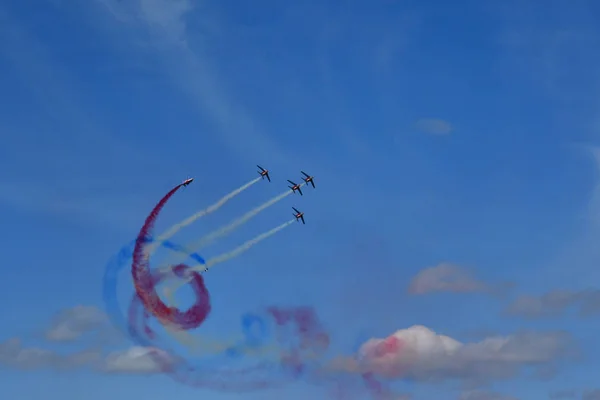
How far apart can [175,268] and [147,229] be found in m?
→ 12.6

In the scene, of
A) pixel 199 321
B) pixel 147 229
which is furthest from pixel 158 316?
pixel 147 229

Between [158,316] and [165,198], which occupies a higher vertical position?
[165,198]

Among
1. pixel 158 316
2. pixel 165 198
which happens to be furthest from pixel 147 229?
pixel 158 316

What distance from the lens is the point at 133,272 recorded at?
169m

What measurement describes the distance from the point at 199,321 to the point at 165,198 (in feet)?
105

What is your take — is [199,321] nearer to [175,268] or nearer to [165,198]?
[175,268]

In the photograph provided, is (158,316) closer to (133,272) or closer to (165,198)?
(133,272)

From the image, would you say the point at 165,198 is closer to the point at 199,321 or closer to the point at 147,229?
the point at 147,229

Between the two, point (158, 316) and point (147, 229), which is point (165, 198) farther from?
point (158, 316)

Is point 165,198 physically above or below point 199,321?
above

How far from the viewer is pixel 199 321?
568ft

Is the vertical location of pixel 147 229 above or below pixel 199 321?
above

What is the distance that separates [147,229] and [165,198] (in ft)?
29.4

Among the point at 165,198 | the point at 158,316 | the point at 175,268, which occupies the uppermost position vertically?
the point at 165,198
